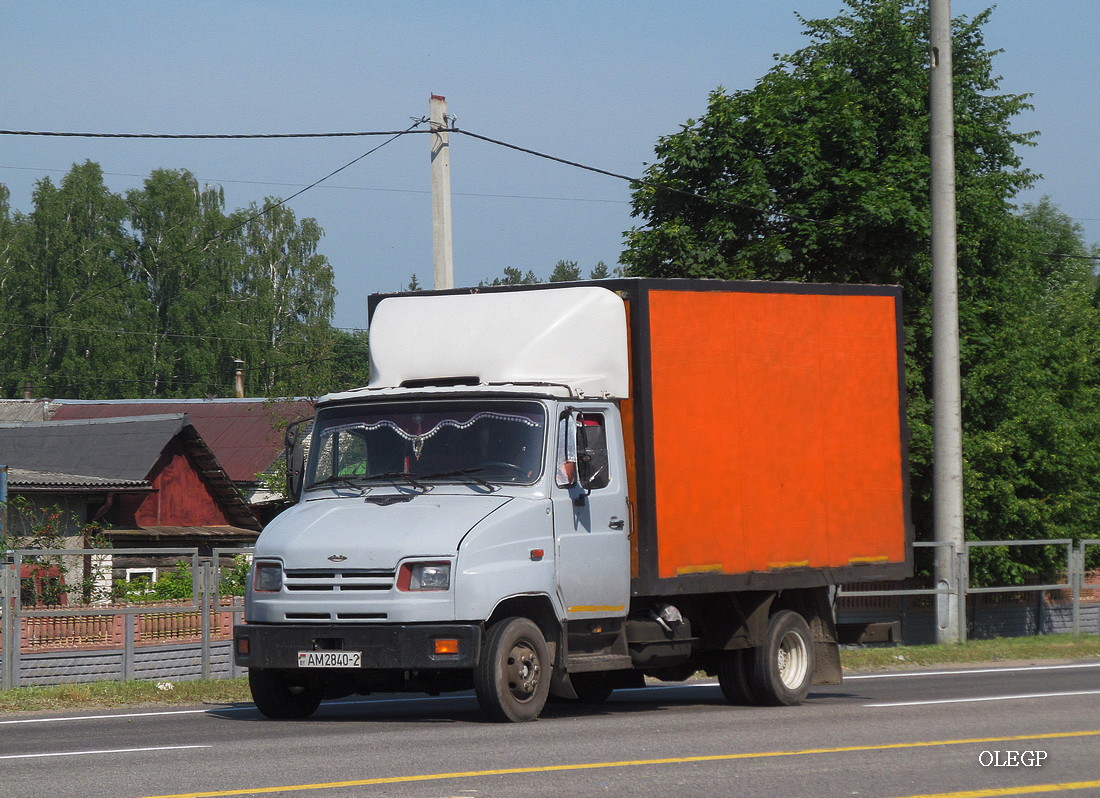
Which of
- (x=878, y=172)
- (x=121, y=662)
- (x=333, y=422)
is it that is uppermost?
(x=878, y=172)

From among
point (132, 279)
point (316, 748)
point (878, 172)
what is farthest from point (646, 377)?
point (132, 279)

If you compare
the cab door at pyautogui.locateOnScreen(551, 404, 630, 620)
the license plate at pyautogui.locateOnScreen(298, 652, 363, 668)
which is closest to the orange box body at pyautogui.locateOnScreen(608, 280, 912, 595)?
the cab door at pyautogui.locateOnScreen(551, 404, 630, 620)

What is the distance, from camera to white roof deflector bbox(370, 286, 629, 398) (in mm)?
12852

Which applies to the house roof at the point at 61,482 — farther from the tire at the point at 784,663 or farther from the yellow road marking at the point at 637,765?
the yellow road marking at the point at 637,765

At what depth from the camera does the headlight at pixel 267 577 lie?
1190 centimetres

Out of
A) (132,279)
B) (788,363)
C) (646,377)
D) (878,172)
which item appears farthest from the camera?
(132,279)

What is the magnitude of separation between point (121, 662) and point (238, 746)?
831 cm

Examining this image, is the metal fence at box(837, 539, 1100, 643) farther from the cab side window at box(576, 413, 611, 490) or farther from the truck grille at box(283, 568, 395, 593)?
the truck grille at box(283, 568, 395, 593)

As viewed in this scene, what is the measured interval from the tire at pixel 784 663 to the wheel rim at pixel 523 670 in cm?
280

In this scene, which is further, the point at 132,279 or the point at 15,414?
the point at 132,279

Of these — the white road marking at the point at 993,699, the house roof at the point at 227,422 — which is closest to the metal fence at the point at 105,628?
the white road marking at the point at 993,699

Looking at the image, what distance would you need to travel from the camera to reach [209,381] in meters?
82.6

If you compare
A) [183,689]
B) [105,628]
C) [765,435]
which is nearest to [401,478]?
[765,435]

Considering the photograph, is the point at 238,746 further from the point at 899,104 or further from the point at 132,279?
the point at 132,279
